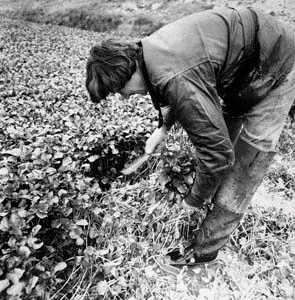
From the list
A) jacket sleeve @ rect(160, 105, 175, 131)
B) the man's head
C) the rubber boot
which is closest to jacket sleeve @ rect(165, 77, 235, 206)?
the man's head

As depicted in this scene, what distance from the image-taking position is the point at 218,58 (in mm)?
1673

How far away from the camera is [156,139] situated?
2.53 m

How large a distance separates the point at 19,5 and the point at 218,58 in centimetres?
2603

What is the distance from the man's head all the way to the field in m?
0.66

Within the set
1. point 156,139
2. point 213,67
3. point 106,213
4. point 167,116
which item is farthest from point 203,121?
point 106,213

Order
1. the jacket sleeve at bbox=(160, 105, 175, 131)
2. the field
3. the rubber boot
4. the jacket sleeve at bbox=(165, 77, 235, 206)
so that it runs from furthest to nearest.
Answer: the jacket sleeve at bbox=(160, 105, 175, 131) < the rubber boot < the field < the jacket sleeve at bbox=(165, 77, 235, 206)

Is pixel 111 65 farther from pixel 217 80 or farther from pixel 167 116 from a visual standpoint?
pixel 167 116

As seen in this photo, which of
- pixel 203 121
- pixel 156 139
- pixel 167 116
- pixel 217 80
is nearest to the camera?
pixel 203 121

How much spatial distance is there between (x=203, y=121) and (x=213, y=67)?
311mm

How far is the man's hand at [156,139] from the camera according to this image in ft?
8.20

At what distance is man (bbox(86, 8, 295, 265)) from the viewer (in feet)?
5.23

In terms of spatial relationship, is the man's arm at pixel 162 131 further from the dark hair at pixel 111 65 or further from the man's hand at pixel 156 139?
the dark hair at pixel 111 65

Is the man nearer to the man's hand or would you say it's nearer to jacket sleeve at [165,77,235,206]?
jacket sleeve at [165,77,235,206]

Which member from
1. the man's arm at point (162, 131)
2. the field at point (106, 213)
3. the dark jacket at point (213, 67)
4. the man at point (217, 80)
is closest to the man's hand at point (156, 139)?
the man's arm at point (162, 131)
